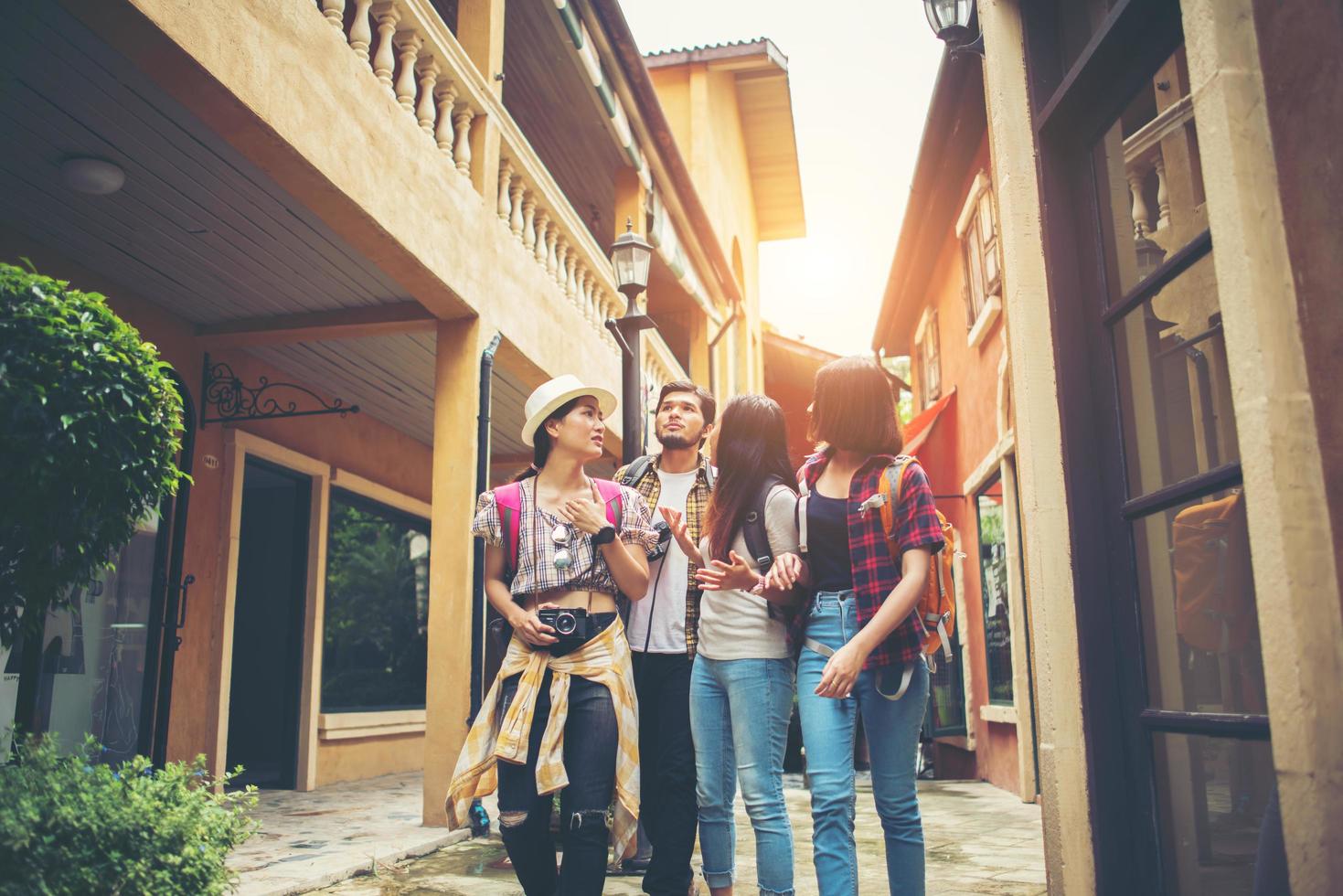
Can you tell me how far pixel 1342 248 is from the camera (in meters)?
2.07

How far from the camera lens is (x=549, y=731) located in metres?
3.27

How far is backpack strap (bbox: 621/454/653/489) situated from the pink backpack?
65 cm

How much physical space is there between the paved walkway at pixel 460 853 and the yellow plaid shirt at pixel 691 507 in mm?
1249

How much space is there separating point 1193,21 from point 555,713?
8.16 feet

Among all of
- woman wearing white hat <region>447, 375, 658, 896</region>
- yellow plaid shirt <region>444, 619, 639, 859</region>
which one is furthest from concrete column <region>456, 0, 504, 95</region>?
yellow plaid shirt <region>444, 619, 639, 859</region>

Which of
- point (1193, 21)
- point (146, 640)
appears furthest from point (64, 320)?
point (146, 640)

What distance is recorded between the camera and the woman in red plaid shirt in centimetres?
297

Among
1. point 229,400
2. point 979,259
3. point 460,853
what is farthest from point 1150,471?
point 979,259

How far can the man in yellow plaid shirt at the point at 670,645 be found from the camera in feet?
12.3

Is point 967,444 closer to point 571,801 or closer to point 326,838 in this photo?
point 326,838

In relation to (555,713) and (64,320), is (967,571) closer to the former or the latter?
(555,713)

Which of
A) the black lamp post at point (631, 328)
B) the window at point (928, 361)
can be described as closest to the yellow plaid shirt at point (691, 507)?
the black lamp post at point (631, 328)

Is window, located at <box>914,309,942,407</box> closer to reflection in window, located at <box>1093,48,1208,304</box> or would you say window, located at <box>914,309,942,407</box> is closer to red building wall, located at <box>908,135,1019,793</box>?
red building wall, located at <box>908,135,1019,793</box>

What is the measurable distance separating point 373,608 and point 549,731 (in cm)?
796
